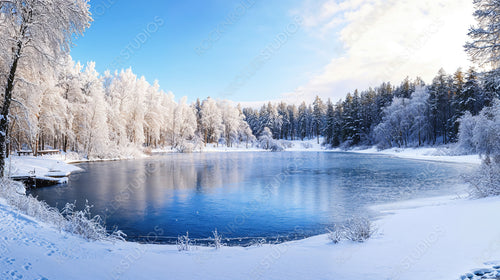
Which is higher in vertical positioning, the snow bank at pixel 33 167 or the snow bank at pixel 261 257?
the snow bank at pixel 33 167

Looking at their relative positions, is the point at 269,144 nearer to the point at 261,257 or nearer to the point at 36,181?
the point at 36,181

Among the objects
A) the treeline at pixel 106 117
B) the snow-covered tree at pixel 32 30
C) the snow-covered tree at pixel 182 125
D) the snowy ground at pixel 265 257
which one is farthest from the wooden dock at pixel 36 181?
the snow-covered tree at pixel 182 125

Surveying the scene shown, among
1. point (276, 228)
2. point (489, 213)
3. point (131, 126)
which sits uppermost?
point (131, 126)

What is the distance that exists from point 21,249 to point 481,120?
99.2 feet

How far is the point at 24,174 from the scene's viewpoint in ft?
58.9

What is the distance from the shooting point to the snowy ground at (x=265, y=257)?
4.42 m

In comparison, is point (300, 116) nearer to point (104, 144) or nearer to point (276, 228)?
point (104, 144)

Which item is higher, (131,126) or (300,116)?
(300,116)

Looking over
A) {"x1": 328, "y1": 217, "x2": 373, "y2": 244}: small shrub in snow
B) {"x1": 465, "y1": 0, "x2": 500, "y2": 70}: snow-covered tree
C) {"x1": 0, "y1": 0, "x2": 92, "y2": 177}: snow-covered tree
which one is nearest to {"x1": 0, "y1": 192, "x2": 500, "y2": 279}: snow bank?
{"x1": 328, "y1": 217, "x2": 373, "y2": 244}: small shrub in snow

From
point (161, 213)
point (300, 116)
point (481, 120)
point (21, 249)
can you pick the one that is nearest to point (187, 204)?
point (161, 213)

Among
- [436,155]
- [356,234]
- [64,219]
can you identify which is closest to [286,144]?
[436,155]

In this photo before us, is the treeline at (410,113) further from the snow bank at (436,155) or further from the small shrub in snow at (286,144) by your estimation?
the small shrub in snow at (286,144)

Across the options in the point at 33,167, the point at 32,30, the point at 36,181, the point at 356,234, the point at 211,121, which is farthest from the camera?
the point at 211,121

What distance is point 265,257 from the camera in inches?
221
